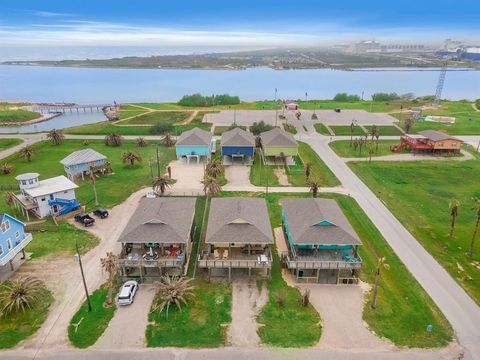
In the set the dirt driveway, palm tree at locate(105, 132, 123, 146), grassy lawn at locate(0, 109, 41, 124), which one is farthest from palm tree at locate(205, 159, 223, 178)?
grassy lawn at locate(0, 109, 41, 124)

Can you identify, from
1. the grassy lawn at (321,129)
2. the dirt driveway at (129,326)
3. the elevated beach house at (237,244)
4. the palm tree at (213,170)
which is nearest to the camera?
the dirt driveway at (129,326)

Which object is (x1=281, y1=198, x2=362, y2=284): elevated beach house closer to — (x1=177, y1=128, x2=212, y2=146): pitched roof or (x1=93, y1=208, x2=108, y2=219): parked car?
(x1=93, y1=208, x2=108, y2=219): parked car

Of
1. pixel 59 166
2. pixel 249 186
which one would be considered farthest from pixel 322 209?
pixel 59 166

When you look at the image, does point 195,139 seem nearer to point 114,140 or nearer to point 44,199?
point 114,140

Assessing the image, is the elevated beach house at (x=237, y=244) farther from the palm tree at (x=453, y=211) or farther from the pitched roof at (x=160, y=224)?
the palm tree at (x=453, y=211)

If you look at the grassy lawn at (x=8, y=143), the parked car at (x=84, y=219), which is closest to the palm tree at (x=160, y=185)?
the parked car at (x=84, y=219)

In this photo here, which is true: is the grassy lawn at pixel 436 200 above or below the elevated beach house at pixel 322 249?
below
